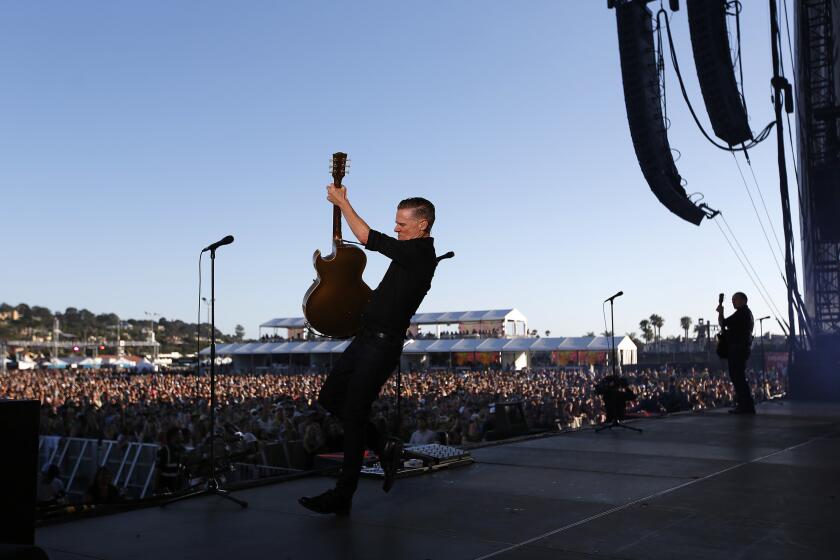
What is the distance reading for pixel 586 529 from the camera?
3.03m

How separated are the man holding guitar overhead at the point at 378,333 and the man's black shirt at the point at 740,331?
693 cm

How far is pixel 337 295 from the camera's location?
3400 millimetres

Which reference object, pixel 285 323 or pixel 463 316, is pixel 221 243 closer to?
pixel 463 316

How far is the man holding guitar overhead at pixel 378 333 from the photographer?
125 inches

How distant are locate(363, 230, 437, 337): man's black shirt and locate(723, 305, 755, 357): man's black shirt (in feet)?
22.8

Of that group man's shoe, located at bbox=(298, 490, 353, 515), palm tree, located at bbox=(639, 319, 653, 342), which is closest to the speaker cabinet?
man's shoe, located at bbox=(298, 490, 353, 515)

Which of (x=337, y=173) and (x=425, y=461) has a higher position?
(x=337, y=173)

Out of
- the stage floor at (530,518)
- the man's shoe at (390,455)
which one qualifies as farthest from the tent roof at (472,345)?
the man's shoe at (390,455)

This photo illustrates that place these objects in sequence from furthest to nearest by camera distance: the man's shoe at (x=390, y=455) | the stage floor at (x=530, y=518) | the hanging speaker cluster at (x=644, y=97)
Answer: the hanging speaker cluster at (x=644, y=97), the man's shoe at (x=390, y=455), the stage floor at (x=530, y=518)

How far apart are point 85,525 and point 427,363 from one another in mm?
53325

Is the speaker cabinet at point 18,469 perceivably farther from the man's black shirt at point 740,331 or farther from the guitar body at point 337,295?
the man's black shirt at point 740,331

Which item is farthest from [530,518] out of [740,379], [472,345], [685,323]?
[685,323]

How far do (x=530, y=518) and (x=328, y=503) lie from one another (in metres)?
0.96

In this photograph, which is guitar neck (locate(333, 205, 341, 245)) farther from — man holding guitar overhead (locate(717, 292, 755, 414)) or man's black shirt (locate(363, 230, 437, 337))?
man holding guitar overhead (locate(717, 292, 755, 414))
